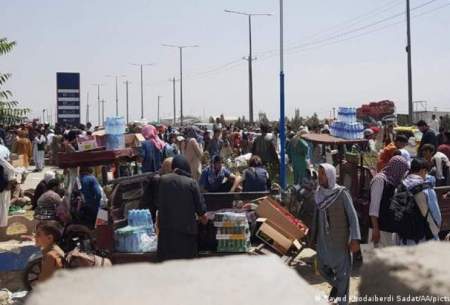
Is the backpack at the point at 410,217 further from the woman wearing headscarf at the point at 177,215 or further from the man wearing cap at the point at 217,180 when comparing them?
the man wearing cap at the point at 217,180

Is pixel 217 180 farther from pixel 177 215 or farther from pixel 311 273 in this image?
pixel 177 215

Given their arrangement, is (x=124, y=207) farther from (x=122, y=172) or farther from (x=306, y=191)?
(x=122, y=172)

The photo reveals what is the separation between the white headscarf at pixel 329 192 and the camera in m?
6.57

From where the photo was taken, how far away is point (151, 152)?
12.4 m

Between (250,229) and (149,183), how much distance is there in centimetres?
150

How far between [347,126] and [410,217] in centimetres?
416

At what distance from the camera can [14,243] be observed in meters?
11.3

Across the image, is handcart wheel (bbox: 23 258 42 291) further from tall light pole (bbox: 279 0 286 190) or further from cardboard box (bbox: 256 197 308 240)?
tall light pole (bbox: 279 0 286 190)

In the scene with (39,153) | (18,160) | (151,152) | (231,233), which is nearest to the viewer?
(231,233)

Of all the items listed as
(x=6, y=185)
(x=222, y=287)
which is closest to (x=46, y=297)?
(x=222, y=287)

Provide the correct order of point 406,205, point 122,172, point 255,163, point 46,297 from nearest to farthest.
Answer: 1. point 46,297
2. point 406,205
3. point 255,163
4. point 122,172

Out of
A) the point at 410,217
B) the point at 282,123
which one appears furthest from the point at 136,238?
the point at 282,123

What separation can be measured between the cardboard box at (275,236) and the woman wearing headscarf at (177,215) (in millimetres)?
1757

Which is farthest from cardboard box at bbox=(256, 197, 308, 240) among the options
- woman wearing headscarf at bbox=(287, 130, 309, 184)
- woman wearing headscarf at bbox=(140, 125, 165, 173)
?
woman wearing headscarf at bbox=(287, 130, 309, 184)
